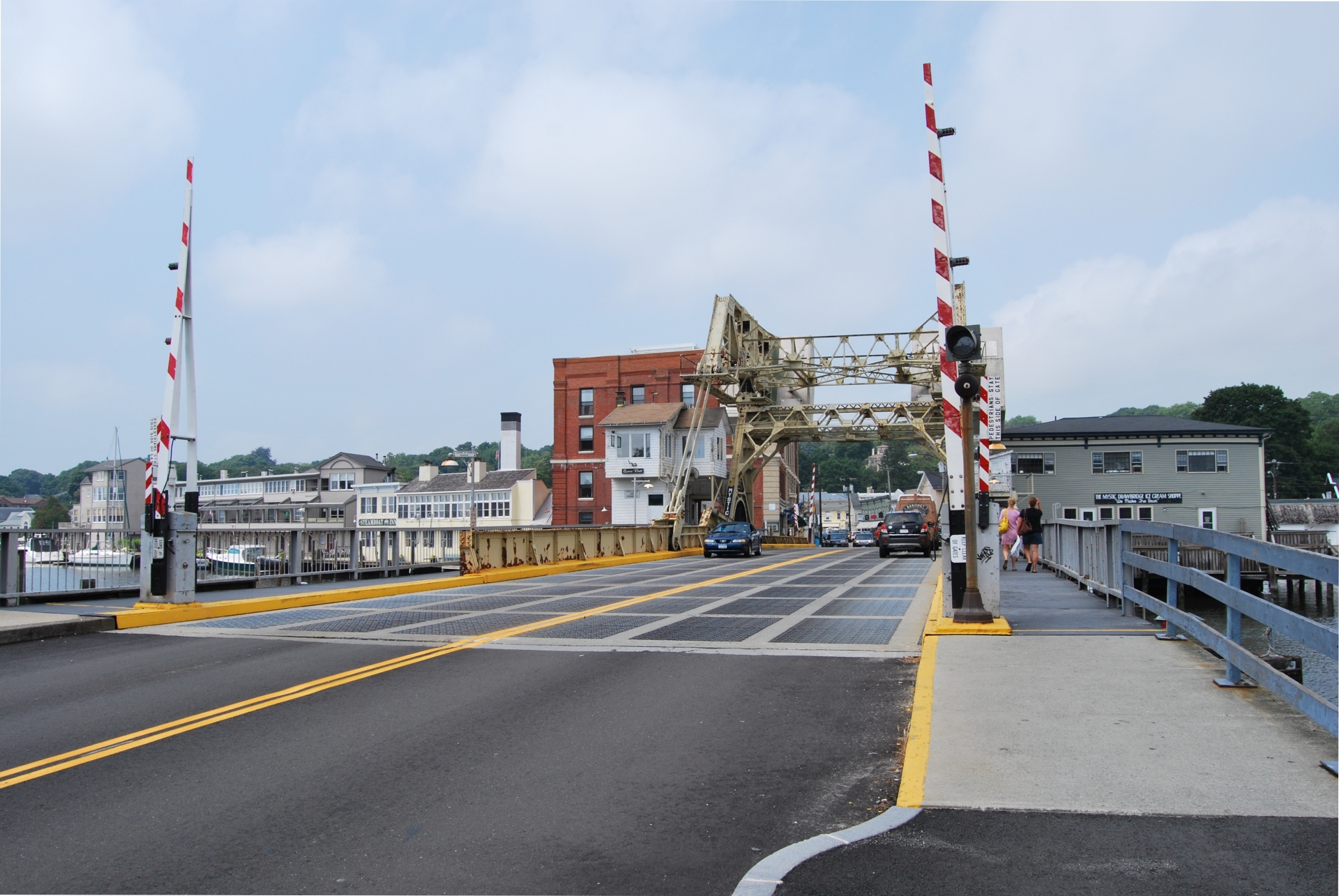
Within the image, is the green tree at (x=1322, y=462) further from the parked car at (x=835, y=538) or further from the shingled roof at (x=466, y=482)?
the shingled roof at (x=466, y=482)

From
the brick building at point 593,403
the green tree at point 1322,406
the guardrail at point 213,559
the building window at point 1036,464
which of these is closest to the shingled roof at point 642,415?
the brick building at point 593,403

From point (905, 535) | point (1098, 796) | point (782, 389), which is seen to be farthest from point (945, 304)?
point (782, 389)

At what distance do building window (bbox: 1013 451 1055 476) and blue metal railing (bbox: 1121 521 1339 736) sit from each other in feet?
152

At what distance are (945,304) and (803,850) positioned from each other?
7.00 m

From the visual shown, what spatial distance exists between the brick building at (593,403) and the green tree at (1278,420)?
61.1m

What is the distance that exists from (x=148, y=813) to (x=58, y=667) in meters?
5.18

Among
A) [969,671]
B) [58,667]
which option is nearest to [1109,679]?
[969,671]

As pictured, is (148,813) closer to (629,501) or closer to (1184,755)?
(1184,755)

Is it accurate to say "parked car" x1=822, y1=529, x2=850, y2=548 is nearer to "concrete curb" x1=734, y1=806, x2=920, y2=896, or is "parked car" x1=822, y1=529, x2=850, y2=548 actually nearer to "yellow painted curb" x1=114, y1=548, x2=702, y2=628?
"yellow painted curb" x1=114, y1=548, x2=702, y2=628

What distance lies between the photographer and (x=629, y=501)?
56.2 m

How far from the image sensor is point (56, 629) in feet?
35.1

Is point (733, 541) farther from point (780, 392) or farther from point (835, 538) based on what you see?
point (835, 538)

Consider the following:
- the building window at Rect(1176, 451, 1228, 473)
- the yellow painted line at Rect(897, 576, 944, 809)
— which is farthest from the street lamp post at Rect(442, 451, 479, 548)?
the yellow painted line at Rect(897, 576, 944, 809)

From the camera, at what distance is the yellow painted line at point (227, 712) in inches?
Result: 214
